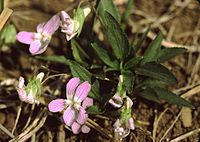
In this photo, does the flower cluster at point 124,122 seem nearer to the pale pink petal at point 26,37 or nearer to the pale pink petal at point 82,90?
the pale pink petal at point 82,90

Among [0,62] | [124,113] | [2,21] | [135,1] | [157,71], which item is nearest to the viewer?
[124,113]

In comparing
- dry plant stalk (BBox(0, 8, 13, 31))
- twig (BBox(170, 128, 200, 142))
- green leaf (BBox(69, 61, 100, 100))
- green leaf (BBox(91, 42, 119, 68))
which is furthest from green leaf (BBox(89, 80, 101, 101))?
dry plant stalk (BBox(0, 8, 13, 31))

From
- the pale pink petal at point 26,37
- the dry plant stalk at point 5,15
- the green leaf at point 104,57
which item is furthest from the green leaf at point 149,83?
the dry plant stalk at point 5,15

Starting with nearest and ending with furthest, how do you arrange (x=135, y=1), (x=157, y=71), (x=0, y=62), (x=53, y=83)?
1. (x=157, y=71)
2. (x=53, y=83)
3. (x=0, y=62)
4. (x=135, y=1)

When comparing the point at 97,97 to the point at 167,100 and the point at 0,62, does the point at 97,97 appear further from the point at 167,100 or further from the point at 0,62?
the point at 0,62

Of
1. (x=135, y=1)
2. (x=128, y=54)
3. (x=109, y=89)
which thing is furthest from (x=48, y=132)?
(x=135, y=1)

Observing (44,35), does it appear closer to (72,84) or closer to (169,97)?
(72,84)

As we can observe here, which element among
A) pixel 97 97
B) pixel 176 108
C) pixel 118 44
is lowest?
pixel 176 108
